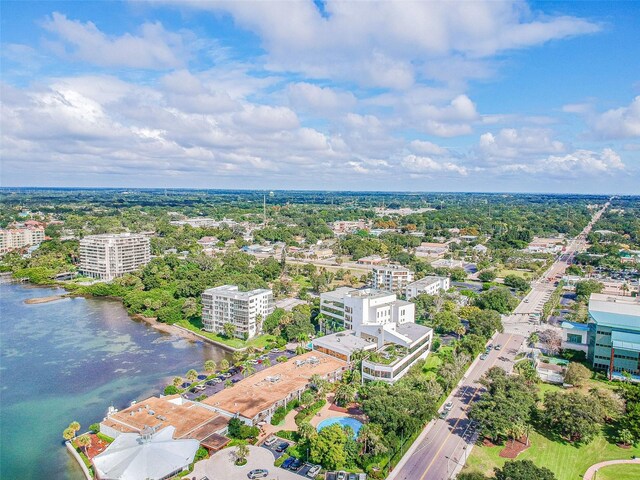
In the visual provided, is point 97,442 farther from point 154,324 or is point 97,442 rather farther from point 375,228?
point 375,228

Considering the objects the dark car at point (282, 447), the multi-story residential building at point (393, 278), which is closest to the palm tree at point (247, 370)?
the dark car at point (282, 447)

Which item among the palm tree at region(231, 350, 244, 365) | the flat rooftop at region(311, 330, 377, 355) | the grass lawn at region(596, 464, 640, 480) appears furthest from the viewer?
the palm tree at region(231, 350, 244, 365)

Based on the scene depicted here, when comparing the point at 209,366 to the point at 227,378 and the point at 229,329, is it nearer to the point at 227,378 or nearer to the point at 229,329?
the point at 227,378

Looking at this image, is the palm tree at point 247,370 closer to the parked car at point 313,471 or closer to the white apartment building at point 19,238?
the parked car at point 313,471

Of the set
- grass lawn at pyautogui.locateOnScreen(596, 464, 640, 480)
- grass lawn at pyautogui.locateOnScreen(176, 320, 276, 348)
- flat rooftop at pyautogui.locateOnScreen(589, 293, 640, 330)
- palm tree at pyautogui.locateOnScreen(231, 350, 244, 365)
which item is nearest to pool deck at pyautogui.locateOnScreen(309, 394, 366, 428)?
palm tree at pyautogui.locateOnScreen(231, 350, 244, 365)

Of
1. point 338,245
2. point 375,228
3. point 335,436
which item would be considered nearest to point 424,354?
point 335,436

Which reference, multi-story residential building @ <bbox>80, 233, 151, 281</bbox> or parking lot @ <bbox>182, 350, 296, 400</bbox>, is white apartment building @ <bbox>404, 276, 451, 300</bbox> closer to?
parking lot @ <bbox>182, 350, 296, 400</bbox>
